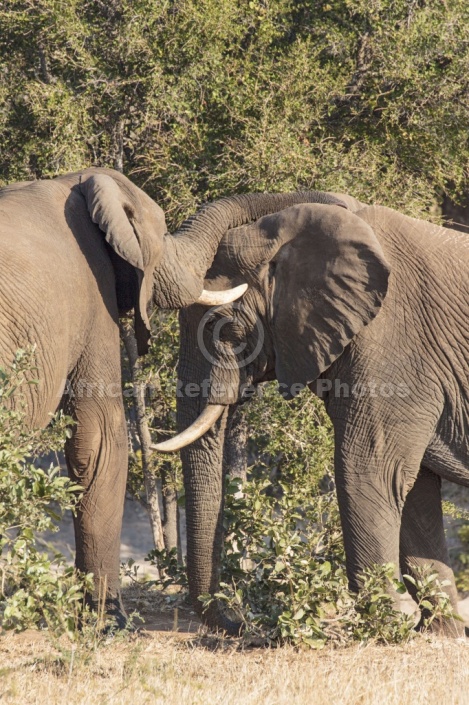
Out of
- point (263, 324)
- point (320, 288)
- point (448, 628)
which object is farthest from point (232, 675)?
point (320, 288)

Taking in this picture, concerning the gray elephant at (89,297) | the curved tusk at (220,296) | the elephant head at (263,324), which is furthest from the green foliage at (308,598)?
the curved tusk at (220,296)

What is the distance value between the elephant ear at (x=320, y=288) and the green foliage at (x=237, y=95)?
2334mm

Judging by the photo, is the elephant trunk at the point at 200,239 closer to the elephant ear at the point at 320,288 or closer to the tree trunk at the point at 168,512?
the elephant ear at the point at 320,288

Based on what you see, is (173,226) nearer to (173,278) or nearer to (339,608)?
(173,278)

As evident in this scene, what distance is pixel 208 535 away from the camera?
7.83m

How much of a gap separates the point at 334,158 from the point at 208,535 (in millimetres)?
3983

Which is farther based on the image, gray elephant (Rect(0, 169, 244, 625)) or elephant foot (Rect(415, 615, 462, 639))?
elephant foot (Rect(415, 615, 462, 639))

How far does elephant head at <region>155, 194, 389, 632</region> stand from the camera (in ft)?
24.7

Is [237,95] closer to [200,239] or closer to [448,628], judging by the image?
[200,239]

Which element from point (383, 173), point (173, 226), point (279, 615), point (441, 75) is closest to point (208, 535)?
point (279, 615)

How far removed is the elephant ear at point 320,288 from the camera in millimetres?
7496

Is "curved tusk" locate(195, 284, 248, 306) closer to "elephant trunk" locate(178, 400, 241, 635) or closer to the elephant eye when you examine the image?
the elephant eye

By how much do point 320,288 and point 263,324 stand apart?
483mm

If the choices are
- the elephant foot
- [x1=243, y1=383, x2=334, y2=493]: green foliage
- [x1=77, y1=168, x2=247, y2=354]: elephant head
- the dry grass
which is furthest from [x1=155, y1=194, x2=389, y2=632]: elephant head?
[x1=243, y1=383, x2=334, y2=493]: green foliage
